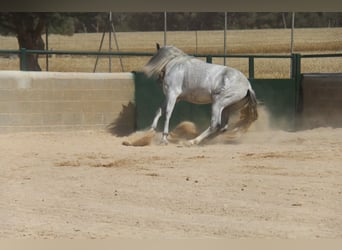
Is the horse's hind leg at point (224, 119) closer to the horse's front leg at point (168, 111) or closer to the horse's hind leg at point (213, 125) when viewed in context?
the horse's hind leg at point (213, 125)

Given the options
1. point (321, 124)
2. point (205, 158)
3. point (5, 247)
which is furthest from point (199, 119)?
point (5, 247)

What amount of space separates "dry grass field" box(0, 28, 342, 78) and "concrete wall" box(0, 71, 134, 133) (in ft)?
8.94

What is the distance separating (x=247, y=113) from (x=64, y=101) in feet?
8.80

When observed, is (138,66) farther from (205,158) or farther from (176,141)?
(205,158)

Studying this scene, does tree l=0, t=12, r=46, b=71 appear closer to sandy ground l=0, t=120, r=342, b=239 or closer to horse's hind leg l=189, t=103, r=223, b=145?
sandy ground l=0, t=120, r=342, b=239

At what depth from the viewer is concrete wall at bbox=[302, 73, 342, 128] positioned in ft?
42.7

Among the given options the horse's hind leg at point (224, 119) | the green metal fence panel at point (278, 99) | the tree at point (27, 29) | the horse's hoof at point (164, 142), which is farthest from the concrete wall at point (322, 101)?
the tree at point (27, 29)

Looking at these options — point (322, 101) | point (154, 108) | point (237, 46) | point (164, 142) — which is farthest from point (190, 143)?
point (237, 46)

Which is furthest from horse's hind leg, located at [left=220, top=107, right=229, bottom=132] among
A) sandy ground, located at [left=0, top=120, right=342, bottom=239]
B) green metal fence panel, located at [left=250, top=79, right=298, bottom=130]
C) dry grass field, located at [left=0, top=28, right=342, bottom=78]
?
dry grass field, located at [left=0, top=28, right=342, bottom=78]

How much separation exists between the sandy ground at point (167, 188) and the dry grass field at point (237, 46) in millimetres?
3551

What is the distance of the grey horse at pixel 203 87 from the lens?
37.3ft

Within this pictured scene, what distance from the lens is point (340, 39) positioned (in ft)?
48.8

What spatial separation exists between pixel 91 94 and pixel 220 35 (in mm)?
5068

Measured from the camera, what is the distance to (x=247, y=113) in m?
11.8
